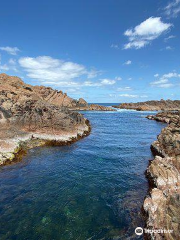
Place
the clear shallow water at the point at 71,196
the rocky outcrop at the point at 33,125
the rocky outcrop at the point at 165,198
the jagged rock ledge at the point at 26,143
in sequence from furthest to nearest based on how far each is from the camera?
the rocky outcrop at the point at 33,125 → the jagged rock ledge at the point at 26,143 → the clear shallow water at the point at 71,196 → the rocky outcrop at the point at 165,198

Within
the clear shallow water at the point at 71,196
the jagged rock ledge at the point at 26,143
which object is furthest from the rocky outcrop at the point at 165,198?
the jagged rock ledge at the point at 26,143

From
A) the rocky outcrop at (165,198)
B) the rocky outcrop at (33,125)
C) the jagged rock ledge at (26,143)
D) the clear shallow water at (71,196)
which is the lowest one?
the clear shallow water at (71,196)

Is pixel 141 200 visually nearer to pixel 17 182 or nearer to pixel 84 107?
pixel 17 182

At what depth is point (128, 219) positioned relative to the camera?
15.6m

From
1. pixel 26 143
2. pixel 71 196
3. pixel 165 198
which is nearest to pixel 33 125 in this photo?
pixel 26 143

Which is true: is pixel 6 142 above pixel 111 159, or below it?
above

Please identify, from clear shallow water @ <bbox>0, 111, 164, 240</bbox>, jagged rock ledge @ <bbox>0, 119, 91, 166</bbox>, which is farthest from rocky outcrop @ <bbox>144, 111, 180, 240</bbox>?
jagged rock ledge @ <bbox>0, 119, 91, 166</bbox>

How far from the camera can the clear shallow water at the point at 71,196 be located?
1429 centimetres

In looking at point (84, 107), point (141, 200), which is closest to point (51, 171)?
point (141, 200)

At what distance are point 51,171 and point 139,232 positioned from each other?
586 inches

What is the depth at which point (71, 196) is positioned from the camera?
19156 mm

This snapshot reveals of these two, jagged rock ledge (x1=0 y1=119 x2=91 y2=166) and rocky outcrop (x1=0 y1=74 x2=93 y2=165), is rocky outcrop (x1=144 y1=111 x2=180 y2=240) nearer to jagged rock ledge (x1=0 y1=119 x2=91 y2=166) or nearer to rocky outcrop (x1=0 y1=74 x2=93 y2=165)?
jagged rock ledge (x1=0 y1=119 x2=91 y2=166)

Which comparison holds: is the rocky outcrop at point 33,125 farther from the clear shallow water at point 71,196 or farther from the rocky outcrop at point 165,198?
the rocky outcrop at point 165,198

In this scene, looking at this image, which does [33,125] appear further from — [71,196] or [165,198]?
[165,198]
